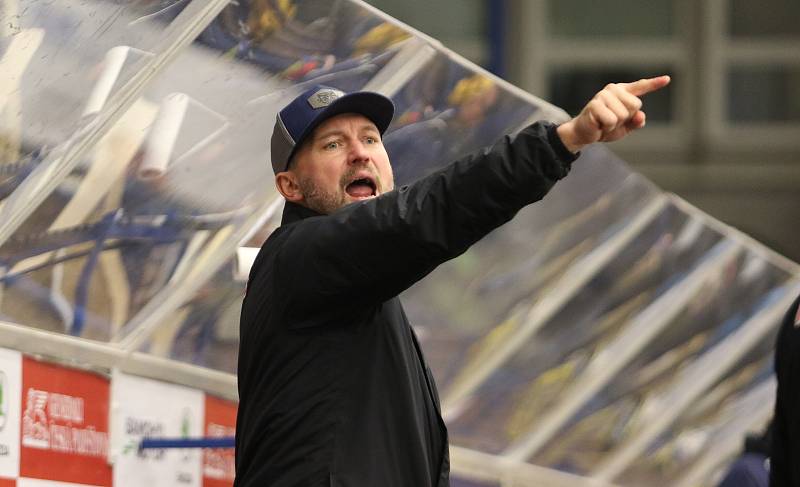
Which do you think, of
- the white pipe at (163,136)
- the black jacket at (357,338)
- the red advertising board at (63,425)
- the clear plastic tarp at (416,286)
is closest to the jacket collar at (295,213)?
the black jacket at (357,338)

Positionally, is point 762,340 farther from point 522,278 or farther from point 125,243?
point 125,243

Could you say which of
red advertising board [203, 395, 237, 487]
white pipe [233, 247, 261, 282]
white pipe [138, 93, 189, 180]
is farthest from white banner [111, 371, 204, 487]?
white pipe [138, 93, 189, 180]

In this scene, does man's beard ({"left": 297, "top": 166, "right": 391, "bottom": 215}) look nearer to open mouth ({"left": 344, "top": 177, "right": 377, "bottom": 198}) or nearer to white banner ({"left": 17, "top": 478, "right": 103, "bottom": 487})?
open mouth ({"left": 344, "top": 177, "right": 377, "bottom": 198})

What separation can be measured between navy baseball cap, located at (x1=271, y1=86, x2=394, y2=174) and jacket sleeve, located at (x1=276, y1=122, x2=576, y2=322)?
11.9 inches

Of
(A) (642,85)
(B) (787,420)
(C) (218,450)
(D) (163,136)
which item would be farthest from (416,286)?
(A) (642,85)

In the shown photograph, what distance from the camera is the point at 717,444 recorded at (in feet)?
27.1

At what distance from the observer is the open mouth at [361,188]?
12.2 ft

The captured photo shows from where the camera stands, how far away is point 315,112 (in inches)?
147

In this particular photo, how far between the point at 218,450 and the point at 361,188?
5.86 ft

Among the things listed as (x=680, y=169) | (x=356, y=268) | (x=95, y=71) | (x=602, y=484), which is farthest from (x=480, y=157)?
(x=680, y=169)

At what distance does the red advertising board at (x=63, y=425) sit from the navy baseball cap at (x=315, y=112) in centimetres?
95

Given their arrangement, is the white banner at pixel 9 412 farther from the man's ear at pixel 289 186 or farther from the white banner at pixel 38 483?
the man's ear at pixel 289 186

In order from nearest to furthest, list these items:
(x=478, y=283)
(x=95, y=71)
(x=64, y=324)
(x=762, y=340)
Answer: (x=95, y=71) → (x=64, y=324) → (x=478, y=283) → (x=762, y=340)

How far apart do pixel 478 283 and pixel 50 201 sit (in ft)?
7.78
